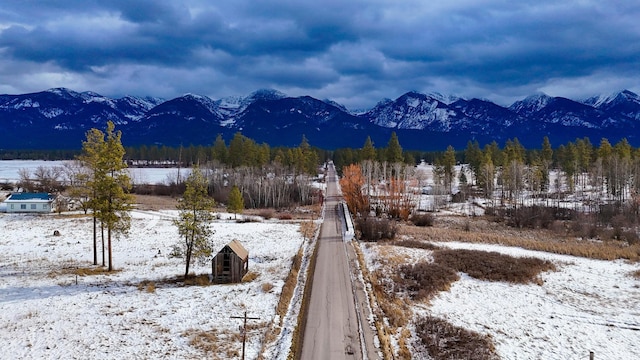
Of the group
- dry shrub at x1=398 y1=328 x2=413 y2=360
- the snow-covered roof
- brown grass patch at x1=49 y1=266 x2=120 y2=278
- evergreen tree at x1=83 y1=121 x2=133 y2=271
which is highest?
evergreen tree at x1=83 y1=121 x2=133 y2=271

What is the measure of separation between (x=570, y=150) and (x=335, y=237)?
68.9 metres

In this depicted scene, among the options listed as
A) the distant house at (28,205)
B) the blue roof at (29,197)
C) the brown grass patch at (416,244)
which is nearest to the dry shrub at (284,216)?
the brown grass patch at (416,244)

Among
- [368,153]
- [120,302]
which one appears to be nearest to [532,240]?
[120,302]

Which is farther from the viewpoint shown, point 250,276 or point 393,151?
point 393,151

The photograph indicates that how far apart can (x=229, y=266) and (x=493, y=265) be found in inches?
932

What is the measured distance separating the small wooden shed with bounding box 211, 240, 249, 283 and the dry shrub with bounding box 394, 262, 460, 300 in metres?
12.2

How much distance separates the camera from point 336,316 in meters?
23.6

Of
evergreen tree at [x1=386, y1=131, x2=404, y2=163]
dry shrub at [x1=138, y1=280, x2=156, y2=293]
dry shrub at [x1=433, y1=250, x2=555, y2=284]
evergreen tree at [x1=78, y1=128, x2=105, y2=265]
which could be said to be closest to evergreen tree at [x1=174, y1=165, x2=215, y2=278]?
dry shrub at [x1=138, y1=280, x2=156, y2=293]

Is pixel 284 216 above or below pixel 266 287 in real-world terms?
above

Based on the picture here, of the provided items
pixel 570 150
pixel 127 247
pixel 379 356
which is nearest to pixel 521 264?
pixel 379 356

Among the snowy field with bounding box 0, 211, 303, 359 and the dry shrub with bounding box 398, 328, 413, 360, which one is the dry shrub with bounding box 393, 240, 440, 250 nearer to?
the snowy field with bounding box 0, 211, 303, 359

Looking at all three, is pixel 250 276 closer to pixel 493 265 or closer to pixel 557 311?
pixel 493 265

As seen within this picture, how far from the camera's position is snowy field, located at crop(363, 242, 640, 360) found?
71.8ft

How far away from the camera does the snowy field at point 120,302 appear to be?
19484mm
